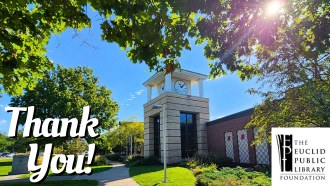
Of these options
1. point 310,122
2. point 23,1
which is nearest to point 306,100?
point 310,122

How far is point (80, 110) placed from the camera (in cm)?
2012

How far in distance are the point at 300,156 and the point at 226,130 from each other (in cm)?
1301

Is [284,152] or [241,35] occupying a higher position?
[241,35]

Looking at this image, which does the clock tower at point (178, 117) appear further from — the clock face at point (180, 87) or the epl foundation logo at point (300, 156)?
the epl foundation logo at point (300, 156)

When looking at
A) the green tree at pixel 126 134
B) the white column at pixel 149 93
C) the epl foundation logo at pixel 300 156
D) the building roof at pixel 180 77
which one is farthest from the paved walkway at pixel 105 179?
the green tree at pixel 126 134

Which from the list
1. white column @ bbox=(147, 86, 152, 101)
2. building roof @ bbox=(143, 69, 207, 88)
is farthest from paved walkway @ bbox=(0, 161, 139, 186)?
white column @ bbox=(147, 86, 152, 101)

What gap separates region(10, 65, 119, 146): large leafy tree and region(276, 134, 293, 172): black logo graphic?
1783 centimetres

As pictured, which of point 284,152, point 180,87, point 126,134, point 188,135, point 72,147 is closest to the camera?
point 284,152

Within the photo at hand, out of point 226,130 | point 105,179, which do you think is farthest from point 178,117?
point 105,179

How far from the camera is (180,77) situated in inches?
896

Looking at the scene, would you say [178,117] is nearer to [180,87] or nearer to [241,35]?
[180,87]

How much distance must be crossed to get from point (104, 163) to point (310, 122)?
68.4 ft

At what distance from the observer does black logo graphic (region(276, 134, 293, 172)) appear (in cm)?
559

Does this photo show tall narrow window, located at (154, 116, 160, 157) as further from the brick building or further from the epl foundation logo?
the epl foundation logo
